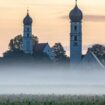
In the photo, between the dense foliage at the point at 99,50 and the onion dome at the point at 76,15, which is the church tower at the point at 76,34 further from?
the dense foliage at the point at 99,50

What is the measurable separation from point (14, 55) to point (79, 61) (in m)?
13.3

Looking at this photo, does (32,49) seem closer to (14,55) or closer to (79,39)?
(79,39)

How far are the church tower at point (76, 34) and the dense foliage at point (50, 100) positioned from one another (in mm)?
99003

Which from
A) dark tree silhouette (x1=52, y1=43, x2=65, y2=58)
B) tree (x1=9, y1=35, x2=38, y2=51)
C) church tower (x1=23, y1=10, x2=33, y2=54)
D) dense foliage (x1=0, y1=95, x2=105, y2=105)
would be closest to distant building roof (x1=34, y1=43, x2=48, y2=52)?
tree (x1=9, y1=35, x2=38, y2=51)

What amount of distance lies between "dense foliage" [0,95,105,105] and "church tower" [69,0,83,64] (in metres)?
99.0

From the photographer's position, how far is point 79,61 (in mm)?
131750

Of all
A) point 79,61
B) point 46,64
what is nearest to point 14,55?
point 46,64

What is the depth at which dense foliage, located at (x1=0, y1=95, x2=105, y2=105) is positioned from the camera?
31.0 m

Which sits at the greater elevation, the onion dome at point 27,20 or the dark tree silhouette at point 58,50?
the onion dome at point 27,20

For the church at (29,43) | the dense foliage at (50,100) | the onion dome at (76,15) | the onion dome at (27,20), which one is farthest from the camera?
the onion dome at (27,20)

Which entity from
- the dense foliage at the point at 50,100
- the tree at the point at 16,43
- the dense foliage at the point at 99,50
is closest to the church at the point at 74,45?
the tree at the point at 16,43

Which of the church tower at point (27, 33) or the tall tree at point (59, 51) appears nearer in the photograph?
the tall tree at point (59, 51)

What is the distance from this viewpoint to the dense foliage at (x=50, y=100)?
102 feet

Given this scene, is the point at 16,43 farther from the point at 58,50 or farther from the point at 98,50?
the point at 98,50
